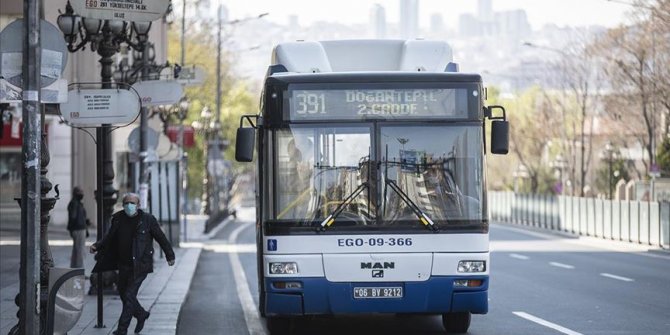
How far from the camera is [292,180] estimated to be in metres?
14.9

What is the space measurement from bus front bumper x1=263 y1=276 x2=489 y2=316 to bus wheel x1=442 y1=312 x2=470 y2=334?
125 centimetres

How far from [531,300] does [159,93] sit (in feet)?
21.1

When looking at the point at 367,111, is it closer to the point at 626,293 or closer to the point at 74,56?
the point at 626,293

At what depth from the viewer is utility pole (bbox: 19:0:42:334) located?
35.3ft

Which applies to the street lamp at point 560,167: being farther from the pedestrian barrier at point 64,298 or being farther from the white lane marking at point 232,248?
the pedestrian barrier at point 64,298

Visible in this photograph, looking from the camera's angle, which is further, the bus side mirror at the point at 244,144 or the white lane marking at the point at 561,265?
the white lane marking at the point at 561,265

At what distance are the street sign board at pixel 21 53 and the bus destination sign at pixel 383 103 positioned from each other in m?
4.40

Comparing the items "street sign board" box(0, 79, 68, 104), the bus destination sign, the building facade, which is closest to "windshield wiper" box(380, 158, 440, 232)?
the bus destination sign

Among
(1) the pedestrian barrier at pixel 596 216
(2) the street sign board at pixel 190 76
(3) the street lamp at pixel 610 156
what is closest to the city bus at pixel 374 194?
(2) the street sign board at pixel 190 76

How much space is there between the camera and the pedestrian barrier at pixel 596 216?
41.2 metres

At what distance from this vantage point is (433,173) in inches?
592

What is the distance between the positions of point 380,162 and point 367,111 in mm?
601

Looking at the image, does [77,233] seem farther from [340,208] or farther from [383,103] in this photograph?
[383,103]

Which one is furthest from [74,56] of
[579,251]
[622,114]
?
[622,114]
